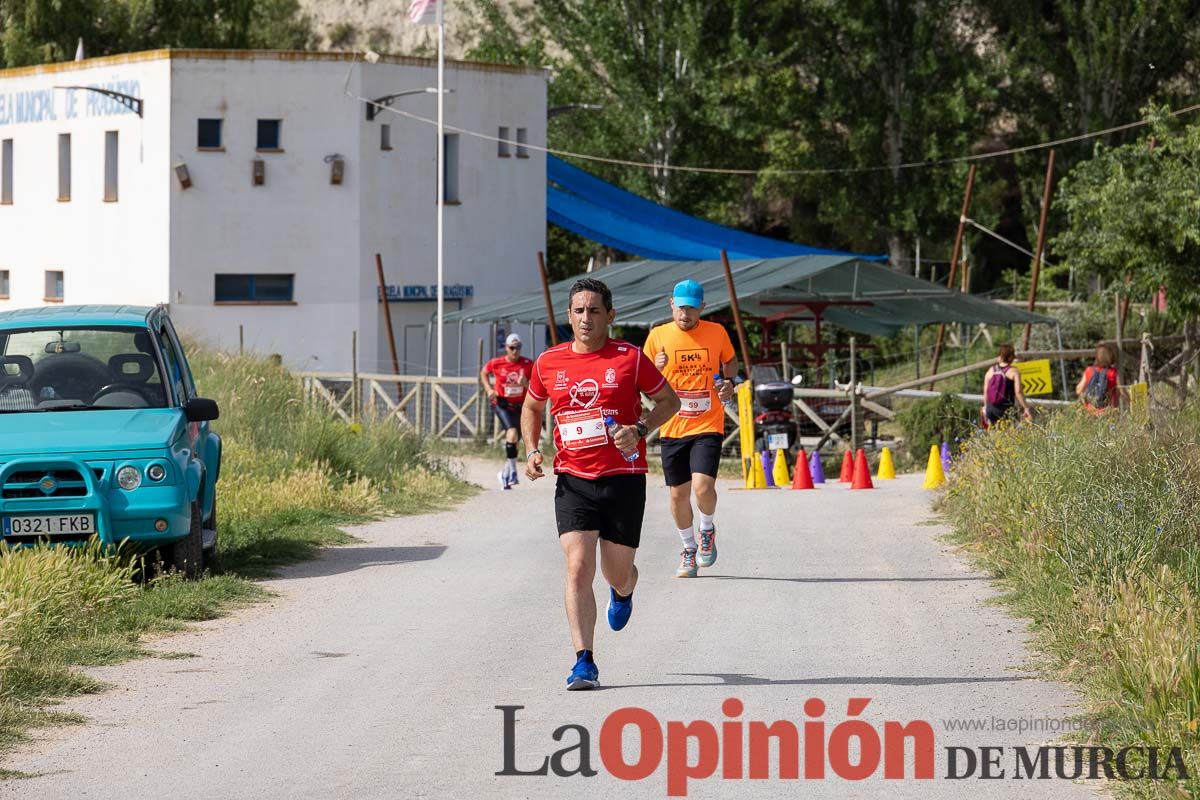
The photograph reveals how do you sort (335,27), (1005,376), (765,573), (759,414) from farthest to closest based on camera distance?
1. (335,27)
2. (759,414)
3. (1005,376)
4. (765,573)

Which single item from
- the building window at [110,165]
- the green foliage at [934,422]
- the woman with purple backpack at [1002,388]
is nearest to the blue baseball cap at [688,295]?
the woman with purple backpack at [1002,388]

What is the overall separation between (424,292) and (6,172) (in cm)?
1117

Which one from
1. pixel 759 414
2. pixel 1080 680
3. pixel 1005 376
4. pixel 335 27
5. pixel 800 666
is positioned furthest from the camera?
pixel 335 27

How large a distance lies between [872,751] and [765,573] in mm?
5784

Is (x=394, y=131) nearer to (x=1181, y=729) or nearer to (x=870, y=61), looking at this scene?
(x=870, y=61)

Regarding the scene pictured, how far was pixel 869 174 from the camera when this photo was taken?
48.6 meters

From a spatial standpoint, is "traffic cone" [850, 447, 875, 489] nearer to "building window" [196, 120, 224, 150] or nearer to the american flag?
the american flag

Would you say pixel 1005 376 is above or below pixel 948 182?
below

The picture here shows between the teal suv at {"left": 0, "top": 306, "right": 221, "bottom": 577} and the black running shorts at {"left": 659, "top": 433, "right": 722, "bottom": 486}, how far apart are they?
3151 millimetres

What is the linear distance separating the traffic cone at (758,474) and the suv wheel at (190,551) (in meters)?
11.5

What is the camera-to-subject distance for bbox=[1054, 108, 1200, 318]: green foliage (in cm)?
2814

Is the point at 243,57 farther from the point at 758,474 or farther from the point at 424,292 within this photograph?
the point at 758,474

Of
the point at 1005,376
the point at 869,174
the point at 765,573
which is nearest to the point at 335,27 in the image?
the point at 869,174

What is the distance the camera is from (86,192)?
40.8 metres
